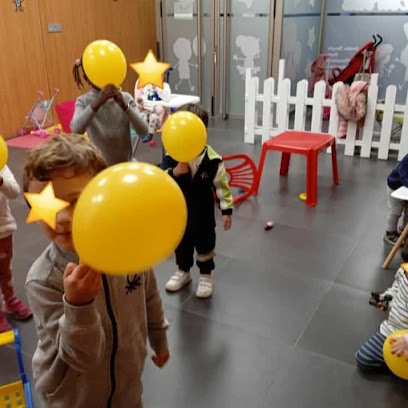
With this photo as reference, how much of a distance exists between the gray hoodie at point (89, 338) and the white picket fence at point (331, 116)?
164 inches

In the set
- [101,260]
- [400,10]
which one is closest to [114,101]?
[101,260]

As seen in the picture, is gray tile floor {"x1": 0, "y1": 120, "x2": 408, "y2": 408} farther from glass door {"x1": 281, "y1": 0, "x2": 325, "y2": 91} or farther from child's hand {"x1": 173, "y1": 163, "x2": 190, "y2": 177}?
glass door {"x1": 281, "y1": 0, "x2": 325, "y2": 91}

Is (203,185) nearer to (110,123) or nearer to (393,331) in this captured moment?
(110,123)

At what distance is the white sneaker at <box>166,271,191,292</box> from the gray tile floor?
6cm

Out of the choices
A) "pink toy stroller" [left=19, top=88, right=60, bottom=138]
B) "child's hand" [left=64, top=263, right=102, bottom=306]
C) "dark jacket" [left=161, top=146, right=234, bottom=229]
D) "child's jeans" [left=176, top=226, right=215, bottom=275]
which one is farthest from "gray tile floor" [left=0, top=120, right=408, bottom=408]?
"pink toy stroller" [left=19, top=88, right=60, bottom=138]

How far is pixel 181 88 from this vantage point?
7.09m

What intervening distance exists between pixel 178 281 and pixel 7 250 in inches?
35.4

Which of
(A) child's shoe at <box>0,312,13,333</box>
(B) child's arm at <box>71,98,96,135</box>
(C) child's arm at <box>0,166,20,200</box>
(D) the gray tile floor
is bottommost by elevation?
(D) the gray tile floor

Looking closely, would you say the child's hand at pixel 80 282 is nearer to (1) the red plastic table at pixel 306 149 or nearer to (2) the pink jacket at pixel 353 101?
(1) the red plastic table at pixel 306 149

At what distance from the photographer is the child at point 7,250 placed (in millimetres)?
2072

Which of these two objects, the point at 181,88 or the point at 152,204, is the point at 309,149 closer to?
the point at 152,204

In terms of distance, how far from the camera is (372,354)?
195cm

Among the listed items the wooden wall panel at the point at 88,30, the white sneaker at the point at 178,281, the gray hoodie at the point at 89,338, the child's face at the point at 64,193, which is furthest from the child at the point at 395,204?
the wooden wall panel at the point at 88,30

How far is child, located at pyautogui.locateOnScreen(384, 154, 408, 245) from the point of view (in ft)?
9.26
